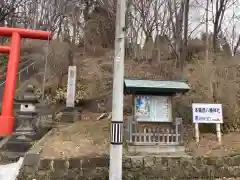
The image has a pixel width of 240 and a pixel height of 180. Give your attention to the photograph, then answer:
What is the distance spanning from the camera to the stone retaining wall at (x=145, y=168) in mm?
5395

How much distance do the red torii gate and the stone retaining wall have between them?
2184 millimetres

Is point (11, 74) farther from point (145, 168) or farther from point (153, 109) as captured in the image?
point (153, 109)

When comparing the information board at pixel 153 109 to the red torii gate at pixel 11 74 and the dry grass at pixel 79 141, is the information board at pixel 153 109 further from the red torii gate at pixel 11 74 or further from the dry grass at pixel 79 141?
the red torii gate at pixel 11 74

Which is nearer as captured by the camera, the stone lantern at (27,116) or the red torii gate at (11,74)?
A: the red torii gate at (11,74)

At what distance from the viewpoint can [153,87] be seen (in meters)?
6.52

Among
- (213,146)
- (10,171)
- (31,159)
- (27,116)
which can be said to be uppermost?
(27,116)

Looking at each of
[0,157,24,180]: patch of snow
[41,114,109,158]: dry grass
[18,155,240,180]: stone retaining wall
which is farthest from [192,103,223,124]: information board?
[0,157,24,180]: patch of snow

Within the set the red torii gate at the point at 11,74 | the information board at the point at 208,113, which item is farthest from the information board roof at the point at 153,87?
the red torii gate at the point at 11,74

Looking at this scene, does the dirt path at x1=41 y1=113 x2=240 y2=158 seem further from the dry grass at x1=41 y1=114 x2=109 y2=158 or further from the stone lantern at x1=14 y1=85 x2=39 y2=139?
the stone lantern at x1=14 y1=85 x2=39 y2=139

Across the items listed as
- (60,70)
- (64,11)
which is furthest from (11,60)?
(64,11)

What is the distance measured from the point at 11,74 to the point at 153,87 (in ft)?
12.7

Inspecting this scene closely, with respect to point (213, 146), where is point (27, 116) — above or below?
above

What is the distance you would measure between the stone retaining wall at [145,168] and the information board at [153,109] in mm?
1282

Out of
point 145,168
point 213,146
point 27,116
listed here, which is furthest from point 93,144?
point 213,146
